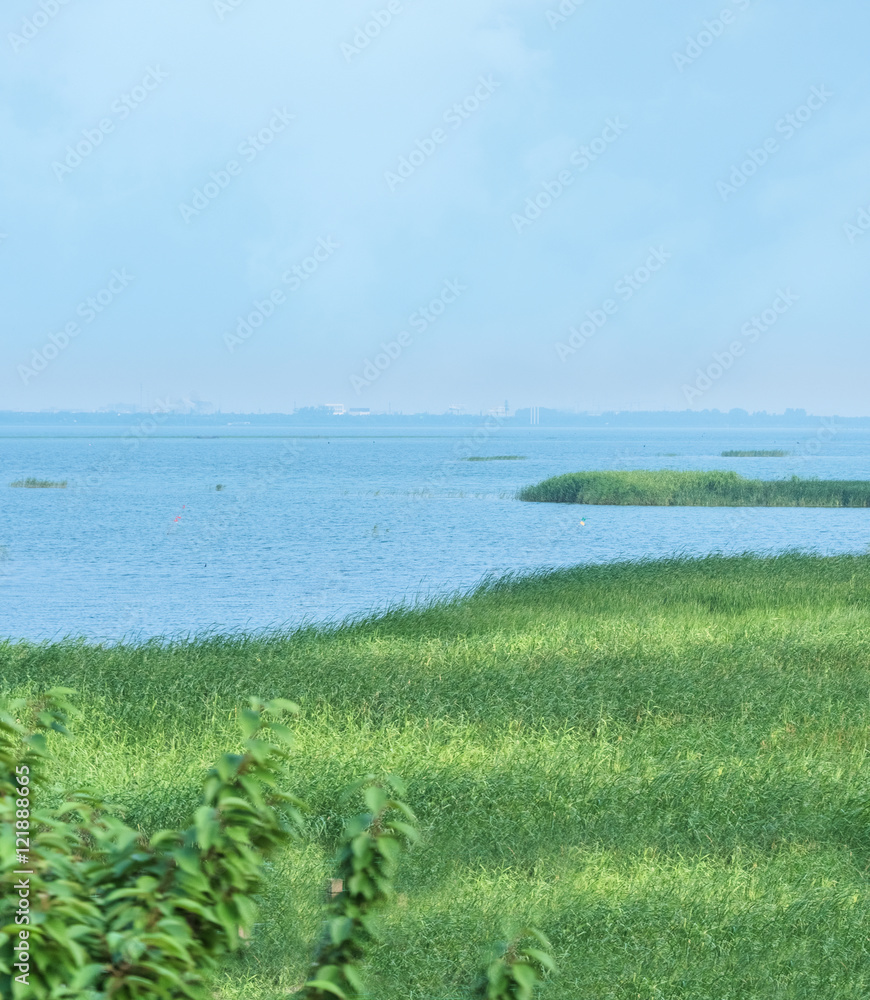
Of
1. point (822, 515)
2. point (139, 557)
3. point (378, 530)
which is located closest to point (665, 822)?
point (139, 557)

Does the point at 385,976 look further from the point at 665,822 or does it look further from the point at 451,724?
the point at 451,724

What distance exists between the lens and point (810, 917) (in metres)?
7.11

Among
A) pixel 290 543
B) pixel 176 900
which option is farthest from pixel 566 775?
pixel 290 543

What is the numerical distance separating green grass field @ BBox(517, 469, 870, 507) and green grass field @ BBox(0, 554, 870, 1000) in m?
41.8

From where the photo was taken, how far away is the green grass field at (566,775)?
6715 mm

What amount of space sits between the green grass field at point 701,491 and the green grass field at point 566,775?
41803 millimetres

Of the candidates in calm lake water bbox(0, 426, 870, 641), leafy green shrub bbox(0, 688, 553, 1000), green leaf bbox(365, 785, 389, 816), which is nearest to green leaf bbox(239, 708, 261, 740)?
leafy green shrub bbox(0, 688, 553, 1000)

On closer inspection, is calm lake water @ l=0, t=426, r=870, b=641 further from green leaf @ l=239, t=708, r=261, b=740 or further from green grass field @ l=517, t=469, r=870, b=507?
green leaf @ l=239, t=708, r=261, b=740

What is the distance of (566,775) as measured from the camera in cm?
975

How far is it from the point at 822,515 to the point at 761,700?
43.8 meters

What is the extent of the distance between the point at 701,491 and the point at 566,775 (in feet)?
174

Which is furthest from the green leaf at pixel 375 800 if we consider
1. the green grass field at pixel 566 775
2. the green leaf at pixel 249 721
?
the green grass field at pixel 566 775

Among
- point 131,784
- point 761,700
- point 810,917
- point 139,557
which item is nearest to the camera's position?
point 810,917

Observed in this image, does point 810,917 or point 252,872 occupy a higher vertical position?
point 252,872
